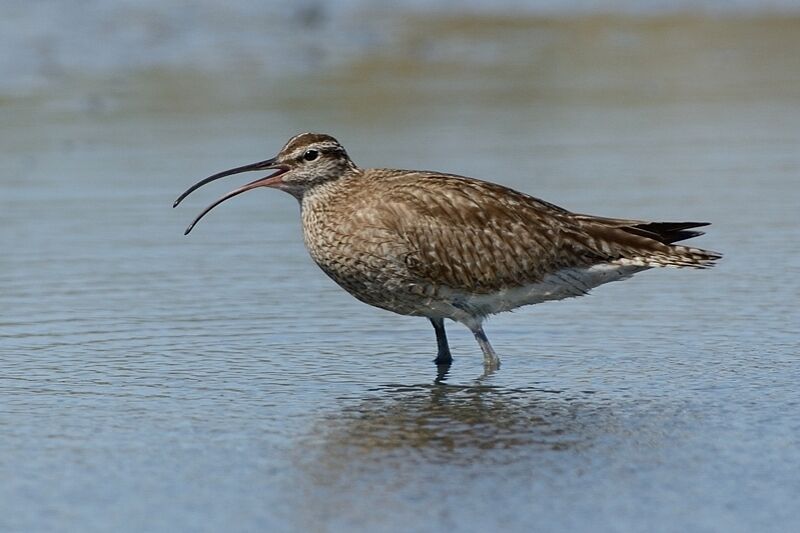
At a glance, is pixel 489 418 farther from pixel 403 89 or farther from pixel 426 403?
pixel 403 89

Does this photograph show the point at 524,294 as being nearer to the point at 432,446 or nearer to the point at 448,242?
the point at 448,242

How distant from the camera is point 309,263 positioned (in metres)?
11.4

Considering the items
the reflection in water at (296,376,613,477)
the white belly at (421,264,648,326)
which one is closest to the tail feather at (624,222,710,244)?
the white belly at (421,264,648,326)

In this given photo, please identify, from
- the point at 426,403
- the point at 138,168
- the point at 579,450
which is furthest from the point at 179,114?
the point at 579,450

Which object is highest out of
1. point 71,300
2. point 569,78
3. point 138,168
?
point 569,78

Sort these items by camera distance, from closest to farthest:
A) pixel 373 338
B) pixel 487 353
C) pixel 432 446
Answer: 1. pixel 432 446
2. pixel 487 353
3. pixel 373 338

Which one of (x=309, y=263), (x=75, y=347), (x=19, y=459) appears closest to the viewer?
(x=19, y=459)

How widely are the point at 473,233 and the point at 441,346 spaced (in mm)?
645

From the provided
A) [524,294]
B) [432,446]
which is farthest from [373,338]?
[432,446]

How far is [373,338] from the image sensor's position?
9.57 meters

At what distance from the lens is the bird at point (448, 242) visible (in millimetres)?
9023

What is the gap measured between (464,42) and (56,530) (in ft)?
53.8

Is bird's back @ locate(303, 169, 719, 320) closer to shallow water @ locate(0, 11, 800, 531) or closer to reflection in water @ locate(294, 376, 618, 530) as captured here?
shallow water @ locate(0, 11, 800, 531)

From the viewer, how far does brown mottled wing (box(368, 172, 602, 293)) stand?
29.8 ft
